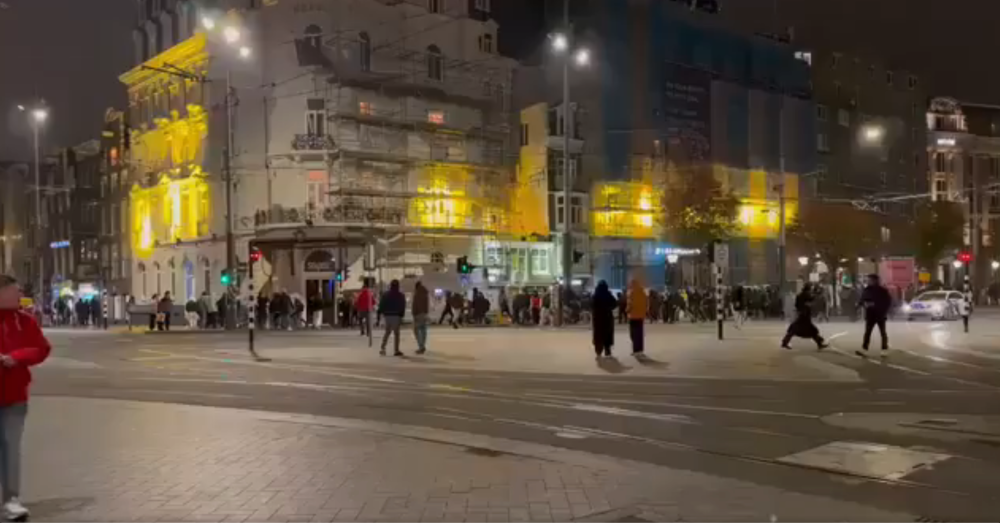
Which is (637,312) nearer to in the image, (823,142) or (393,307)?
(393,307)

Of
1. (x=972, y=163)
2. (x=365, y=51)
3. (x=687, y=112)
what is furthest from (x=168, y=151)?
(x=972, y=163)

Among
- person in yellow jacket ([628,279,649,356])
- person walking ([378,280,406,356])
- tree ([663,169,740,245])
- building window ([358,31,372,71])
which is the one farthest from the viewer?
tree ([663,169,740,245])

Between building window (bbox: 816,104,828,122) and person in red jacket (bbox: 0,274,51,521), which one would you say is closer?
person in red jacket (bbox: 0,274,51,521)

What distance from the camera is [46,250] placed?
7881 cm

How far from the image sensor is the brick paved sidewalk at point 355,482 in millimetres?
7266

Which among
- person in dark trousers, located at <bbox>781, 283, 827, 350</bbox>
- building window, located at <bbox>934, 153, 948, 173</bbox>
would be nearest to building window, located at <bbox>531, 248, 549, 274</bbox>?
person in dark trousers, located at <bbox>781, 283, 827, 350</bbox>

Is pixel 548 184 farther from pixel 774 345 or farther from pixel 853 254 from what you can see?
pixel 774 345

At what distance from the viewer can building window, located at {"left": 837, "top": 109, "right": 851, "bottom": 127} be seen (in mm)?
73438

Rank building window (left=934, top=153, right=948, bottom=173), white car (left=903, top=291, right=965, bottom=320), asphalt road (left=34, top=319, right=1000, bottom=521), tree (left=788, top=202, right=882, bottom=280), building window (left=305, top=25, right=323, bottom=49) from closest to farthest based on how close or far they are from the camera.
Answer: asphalt road (left=34, top=319, right=1000, bottom=521)
white car (left=903, top=291, right=965, bottom=320)
building window (left=305, top=25, right=323, bottom=49)
tree (left=788, top=202, right=882, bottom=280)
building window (left=934, top=153, right=948, bottom=173)

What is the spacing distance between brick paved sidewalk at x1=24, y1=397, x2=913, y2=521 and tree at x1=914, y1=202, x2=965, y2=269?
239 feet

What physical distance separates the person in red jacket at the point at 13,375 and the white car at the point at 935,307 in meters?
43.3

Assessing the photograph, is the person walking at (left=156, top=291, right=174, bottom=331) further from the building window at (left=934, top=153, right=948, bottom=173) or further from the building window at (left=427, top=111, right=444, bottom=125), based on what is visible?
the building window at (left=934, top=153, right=948, bottom=173)

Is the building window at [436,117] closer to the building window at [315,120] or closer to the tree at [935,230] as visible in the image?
the building window at [315,120]

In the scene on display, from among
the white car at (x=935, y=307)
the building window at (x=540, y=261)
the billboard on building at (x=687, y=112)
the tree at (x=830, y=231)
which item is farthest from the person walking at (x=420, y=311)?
the tree at (x=830, y=231)
